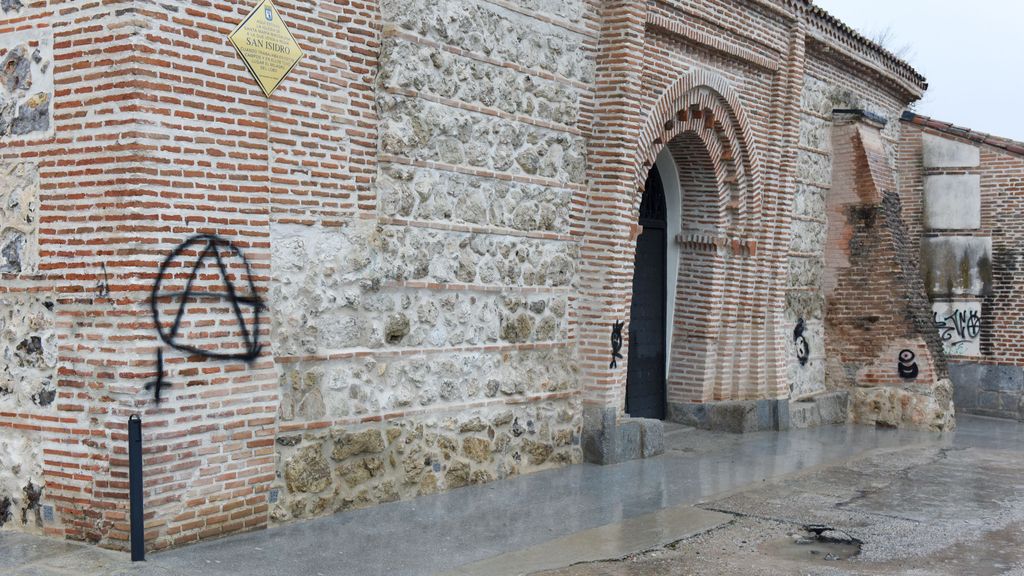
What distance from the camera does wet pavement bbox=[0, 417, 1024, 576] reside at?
6684 millimetres

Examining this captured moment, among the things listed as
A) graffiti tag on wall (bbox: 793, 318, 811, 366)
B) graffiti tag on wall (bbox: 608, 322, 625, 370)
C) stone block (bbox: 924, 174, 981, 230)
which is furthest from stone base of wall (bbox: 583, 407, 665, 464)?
stone block (bbox: 924, 174, 981, 230)

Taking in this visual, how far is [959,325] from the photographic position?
16953 millimetres

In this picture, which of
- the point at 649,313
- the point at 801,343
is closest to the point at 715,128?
the point at 649,313

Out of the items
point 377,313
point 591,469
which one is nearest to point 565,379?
point 591,469

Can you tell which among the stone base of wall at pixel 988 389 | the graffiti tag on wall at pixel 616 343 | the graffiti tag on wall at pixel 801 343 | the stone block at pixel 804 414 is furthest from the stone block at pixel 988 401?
the graffiti tag on wall at pixel 616 343

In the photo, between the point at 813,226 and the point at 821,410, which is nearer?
the point at 821,410

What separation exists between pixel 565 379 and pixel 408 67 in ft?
11.3

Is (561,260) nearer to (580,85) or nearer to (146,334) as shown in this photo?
(580,85)

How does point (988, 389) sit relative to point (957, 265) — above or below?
below

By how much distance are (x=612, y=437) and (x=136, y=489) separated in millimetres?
5089

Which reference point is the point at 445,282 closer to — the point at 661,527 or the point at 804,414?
the point at 661,527

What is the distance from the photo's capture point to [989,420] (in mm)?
16156

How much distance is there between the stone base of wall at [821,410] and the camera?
1389cm

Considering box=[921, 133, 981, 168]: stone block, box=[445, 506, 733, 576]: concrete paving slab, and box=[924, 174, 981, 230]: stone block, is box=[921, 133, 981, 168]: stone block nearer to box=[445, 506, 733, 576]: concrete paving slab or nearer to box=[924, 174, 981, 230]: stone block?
box=[924, 174, 981, 230]: stone block
